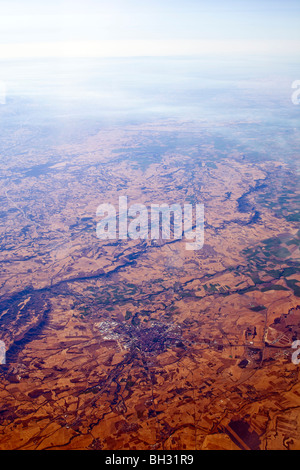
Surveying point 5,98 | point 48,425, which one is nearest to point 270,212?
point 48,425

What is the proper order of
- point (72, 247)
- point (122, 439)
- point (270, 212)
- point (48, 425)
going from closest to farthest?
point (122, 439) → point (48, 425) → point (72, 247) → point (270, 212)

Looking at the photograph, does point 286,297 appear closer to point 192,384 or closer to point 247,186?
point 192,384

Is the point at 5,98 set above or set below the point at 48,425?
above

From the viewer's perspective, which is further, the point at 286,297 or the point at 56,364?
the point at 286,297

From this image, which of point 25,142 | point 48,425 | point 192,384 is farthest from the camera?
point 25,142

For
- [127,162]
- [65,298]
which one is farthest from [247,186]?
[65,298]
